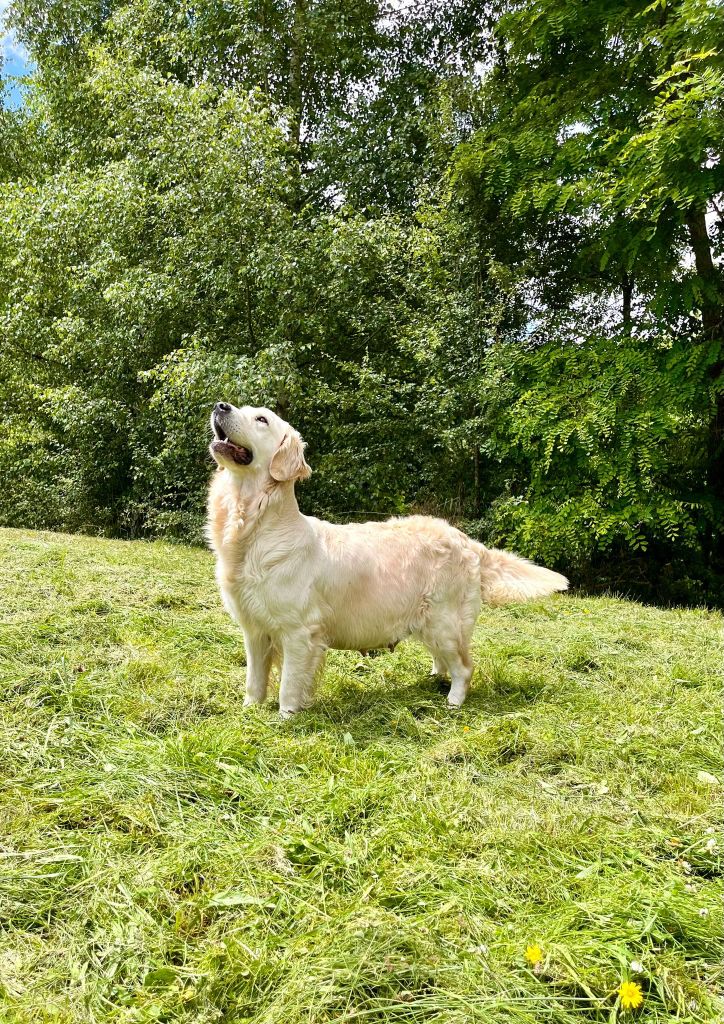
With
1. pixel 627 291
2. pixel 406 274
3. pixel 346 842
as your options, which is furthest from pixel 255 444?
pixel 627 291

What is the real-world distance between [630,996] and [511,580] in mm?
2660

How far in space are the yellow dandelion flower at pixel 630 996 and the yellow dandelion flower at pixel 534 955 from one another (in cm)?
22

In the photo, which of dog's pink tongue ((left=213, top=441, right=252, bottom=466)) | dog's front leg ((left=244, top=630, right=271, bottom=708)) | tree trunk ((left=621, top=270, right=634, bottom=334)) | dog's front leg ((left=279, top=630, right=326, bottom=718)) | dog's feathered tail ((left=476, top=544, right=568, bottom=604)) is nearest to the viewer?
dog's pink tongue ((left=213, top=441, right=252, bottom=466))

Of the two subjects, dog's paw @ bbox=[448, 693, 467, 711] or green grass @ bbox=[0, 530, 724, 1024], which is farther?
dog's paw @ bbox=[448, 693, 467, 711]

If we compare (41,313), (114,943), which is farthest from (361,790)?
(41,313)

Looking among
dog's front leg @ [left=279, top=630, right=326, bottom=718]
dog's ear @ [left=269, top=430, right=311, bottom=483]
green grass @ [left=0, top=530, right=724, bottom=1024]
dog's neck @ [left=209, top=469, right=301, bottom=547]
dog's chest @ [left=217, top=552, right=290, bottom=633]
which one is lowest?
green grass @ [left=0, top=530, right=724, bottom=1024]

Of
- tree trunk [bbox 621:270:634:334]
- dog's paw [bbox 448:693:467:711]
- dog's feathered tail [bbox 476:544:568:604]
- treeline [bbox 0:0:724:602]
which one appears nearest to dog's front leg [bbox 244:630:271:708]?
dog's paw [bbox 448:693:467:711]

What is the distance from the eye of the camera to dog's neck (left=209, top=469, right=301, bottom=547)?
144 inches

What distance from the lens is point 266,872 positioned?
2232 mm

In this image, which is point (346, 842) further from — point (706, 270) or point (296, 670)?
point (706, 270)

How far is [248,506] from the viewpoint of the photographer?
3668 mm

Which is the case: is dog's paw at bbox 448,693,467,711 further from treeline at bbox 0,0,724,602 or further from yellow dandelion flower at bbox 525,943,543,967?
treeline at bbox 0,0,724,602

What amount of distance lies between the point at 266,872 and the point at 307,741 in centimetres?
101

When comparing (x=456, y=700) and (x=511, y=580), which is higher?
(x=511, y=580)
